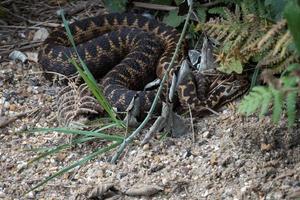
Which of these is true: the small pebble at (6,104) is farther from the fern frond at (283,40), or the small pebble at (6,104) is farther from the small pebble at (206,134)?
the fern frond at (283,40)

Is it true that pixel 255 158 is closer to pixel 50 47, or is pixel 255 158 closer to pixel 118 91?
pixel 118 91

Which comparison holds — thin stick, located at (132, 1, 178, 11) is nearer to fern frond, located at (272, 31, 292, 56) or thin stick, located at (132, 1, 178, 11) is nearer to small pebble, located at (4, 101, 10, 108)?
small pebble, located at (4, 101, 10, 108)

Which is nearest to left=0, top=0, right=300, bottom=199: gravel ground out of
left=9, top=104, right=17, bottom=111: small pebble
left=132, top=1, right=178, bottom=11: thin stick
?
left=9, top=104, right=17, bottom=111: small pebble

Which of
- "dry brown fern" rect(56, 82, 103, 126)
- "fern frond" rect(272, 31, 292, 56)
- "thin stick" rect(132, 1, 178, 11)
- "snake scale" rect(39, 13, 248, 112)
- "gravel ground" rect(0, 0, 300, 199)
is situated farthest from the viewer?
"thin stick" rect(132, 1, 178, 11)

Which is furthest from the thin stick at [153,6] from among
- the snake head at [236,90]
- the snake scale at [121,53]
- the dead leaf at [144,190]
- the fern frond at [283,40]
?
the fern frond at [283,40]

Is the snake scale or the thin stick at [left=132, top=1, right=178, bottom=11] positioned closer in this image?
the snake scale
